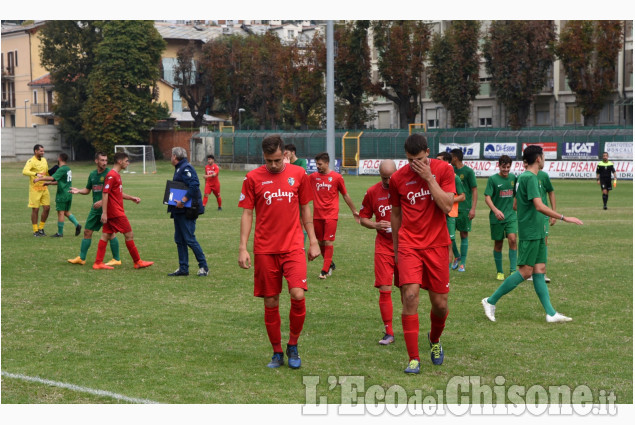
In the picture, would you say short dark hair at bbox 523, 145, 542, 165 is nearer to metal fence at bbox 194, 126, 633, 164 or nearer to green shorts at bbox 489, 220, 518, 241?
green shorts at bbox 489, 220, 518, 241

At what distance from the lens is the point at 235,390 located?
22.1ft

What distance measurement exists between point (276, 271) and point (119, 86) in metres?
66.5

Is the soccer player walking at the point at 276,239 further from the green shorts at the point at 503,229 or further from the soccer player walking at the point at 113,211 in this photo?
the soccer player walking at the point at 113,211

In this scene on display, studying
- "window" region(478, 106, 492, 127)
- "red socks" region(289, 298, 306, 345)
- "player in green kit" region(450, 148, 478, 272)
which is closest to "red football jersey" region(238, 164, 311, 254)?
"red socks" region(289, 298, 306, 345)

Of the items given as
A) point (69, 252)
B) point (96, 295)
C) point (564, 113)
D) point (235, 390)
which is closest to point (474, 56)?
point (564, 113)

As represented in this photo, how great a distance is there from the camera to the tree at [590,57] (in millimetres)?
56406

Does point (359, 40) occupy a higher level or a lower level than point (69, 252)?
higher

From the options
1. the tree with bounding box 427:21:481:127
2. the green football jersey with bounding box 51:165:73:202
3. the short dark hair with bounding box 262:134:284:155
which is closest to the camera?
the short dark hair with bounding box 262:134:284:155

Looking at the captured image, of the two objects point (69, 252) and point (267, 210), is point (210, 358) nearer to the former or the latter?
point (267, 210)

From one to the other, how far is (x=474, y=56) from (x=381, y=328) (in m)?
54.4

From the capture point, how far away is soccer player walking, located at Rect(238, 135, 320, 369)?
749cm

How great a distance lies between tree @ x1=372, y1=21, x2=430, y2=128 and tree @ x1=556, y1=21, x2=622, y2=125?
10.6 metres

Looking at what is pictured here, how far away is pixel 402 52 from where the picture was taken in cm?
6419

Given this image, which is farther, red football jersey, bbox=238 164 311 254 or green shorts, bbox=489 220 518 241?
green shorts, bbox=489 220 518 241
